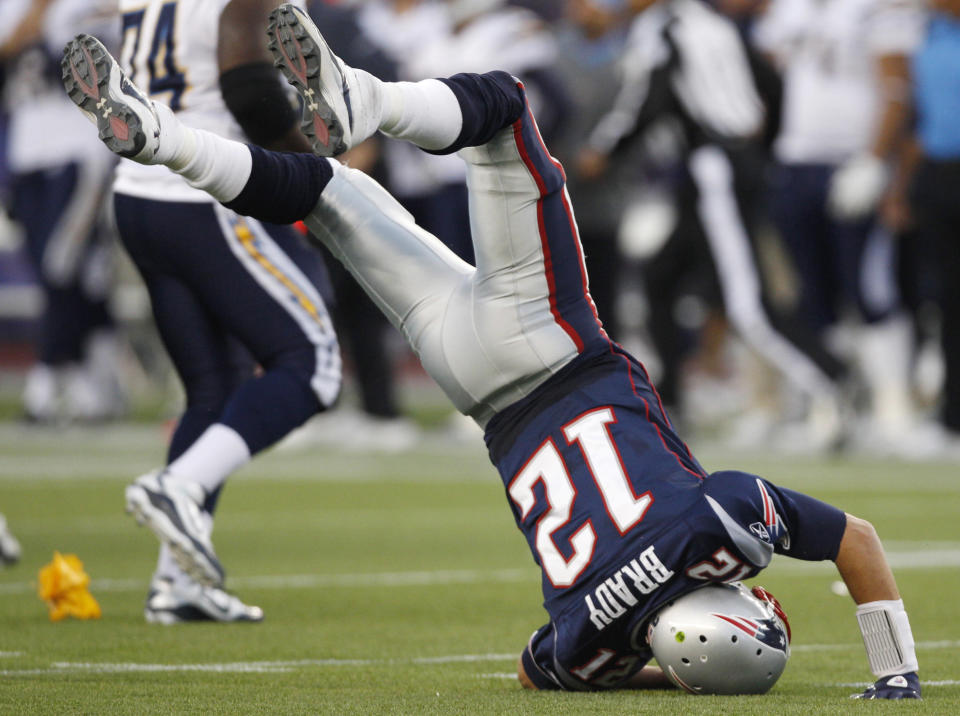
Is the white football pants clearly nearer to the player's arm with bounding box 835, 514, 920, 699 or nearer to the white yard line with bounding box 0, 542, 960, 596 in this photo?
the player's arm with bounding box 835, 514, 920, 699

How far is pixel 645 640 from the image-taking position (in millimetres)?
4066

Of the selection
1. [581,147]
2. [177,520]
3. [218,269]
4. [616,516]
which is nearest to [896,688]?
[616,516]

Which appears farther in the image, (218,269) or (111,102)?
(218,269)

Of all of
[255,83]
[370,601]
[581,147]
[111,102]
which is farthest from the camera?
[581,147]

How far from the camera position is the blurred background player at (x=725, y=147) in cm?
1166

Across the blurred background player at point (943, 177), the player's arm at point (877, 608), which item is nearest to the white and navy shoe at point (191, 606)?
the player's arm at point (877, 608)

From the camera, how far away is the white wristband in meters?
3.94

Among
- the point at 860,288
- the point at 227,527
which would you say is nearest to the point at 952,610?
the point at 227,527

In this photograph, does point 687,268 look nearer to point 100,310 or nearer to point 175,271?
point 100,310

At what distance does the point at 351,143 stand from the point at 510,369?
0.87 m

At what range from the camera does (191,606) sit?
17.5ft

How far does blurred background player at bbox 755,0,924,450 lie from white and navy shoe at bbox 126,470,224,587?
7.76 metres

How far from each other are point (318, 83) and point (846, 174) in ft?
29.9

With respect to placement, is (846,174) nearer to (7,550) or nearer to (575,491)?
(7,550)
